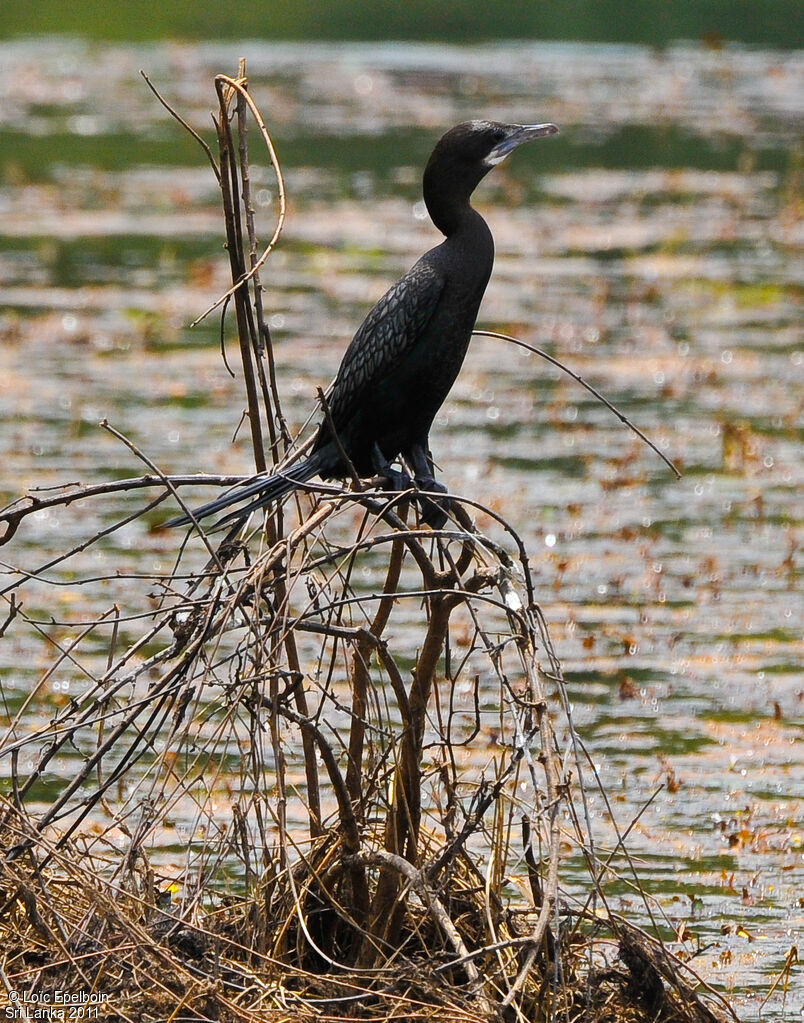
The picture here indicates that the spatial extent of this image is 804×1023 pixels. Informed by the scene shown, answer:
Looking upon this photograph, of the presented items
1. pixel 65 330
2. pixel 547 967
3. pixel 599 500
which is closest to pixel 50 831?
pixel 547 967

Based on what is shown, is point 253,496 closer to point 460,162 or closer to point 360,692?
point 360,692

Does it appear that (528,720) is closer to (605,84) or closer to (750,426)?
(750,426)

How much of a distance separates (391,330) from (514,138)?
0.50m

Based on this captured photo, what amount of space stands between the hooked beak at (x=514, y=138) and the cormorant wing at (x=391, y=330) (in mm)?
274

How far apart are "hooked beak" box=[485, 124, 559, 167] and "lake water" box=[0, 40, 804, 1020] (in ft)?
4.45

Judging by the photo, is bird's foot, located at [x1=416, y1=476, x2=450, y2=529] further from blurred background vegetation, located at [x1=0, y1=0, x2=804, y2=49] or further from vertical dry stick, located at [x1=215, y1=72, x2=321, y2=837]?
blurred background vegetation, located at [x1=0, y1=0, x2=804, y2=49]

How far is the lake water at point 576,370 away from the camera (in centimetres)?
548

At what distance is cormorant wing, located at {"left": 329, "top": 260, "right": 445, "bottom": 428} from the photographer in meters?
3.97

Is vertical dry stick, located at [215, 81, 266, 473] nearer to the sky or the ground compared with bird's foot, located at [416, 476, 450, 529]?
nearer to the sky

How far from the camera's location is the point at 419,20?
28297mm

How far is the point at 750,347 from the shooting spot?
10.8 m

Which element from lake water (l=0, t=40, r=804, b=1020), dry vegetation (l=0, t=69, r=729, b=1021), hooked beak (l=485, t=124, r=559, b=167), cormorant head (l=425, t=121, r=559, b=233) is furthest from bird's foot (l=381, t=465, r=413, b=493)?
lake water (l=0, t=40, r=804, b=1020)

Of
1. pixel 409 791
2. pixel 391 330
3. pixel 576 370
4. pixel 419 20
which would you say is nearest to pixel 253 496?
pixel 391 330

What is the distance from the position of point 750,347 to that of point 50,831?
689cm
